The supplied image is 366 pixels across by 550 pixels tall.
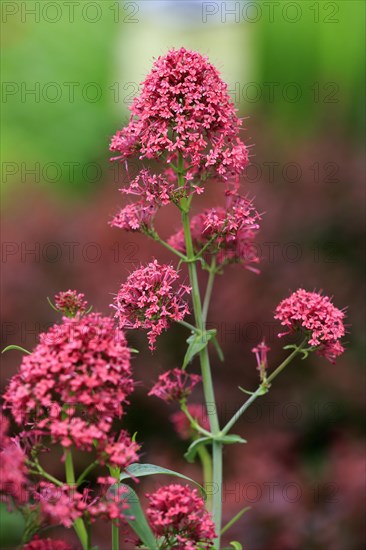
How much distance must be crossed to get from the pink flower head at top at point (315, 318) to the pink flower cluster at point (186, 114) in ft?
1.75

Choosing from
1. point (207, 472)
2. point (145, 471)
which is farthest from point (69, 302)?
point (207, 472)

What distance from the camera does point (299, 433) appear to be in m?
5.56

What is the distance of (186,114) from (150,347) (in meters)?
0.81

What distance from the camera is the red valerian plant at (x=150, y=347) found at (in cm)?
217

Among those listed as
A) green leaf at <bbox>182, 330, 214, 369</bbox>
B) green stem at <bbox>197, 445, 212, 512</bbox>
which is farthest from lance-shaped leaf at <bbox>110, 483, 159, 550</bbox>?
green stem at <bbox>197, 445, 212, 512</bbox>

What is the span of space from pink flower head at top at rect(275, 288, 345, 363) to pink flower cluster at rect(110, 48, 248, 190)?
1.75ft

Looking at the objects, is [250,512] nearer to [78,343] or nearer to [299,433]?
[299,433]

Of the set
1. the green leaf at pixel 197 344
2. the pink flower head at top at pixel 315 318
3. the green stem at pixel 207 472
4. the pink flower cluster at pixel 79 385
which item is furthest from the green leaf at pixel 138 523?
the pink flower head at top at pixel 315 318

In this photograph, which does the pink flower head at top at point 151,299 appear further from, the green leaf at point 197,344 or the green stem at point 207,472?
the green stem at point 207,472

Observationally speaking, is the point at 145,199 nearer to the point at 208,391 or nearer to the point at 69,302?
the point at 69,302

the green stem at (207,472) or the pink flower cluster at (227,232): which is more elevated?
the pink flower cluster at (227,232)

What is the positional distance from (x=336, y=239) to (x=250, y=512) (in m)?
2.15

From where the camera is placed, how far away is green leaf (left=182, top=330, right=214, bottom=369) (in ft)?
9.07

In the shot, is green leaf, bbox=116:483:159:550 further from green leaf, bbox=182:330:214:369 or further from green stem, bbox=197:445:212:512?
green stem, bbox=197:445:212:512
